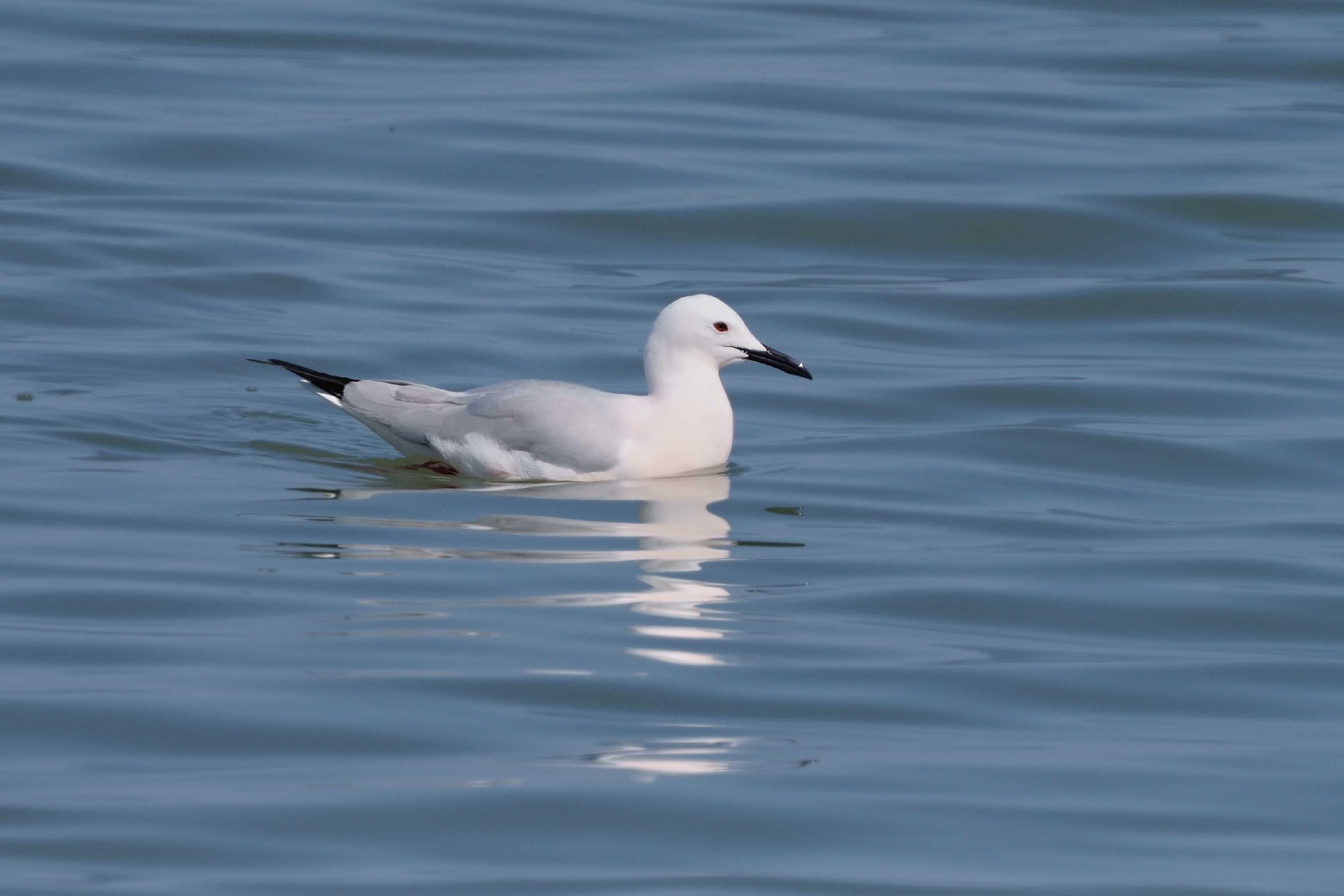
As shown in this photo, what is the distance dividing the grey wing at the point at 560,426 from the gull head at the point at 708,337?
408 mm

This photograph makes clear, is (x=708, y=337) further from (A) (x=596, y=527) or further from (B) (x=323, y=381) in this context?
(B) (x=323, y=381)

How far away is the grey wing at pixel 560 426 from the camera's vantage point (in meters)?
9.87

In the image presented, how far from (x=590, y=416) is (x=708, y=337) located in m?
A: 0.73

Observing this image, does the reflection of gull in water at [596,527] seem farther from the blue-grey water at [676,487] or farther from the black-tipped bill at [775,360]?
the black-tipped bill at [775,360]

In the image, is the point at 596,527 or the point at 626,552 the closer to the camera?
the point at 626,552

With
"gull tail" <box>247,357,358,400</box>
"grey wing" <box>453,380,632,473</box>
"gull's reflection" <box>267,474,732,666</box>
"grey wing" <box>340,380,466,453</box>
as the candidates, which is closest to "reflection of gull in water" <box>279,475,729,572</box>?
"gull's reflection" <box>267,474,732,666</box>

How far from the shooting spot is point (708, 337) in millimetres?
10305

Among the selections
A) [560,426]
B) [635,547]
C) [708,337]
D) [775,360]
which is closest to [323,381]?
[560,426]

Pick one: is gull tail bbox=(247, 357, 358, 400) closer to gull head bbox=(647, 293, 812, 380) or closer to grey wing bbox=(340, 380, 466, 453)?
grey wing bbox=(340, 380, 466, 453)

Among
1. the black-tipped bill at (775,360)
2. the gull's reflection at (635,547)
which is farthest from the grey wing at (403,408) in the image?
the black-tipped bill at (775,360)

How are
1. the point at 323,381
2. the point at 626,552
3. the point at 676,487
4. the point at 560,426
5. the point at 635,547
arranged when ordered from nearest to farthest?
the point at 626,552 < the point at 635,547 < the point at 560,426 < the point at 676,487 < the point at 323,381

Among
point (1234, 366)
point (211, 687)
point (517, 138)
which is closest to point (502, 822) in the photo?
point (211, 687)

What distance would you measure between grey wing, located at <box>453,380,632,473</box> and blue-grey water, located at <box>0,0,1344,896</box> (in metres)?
0.18

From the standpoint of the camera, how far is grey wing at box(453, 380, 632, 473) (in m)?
9.87
